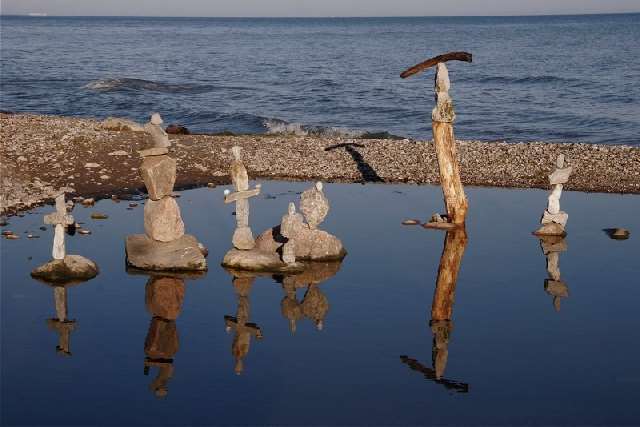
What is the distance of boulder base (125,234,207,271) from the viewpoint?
22.5 meters

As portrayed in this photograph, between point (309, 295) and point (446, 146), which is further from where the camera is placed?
point (446, 146)

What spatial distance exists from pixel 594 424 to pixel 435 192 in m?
16.5

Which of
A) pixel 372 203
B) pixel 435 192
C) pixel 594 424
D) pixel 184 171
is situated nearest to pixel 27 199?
pixel 184 171

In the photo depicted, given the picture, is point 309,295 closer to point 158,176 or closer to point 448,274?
point 448,274

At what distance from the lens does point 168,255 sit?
22.8 meters

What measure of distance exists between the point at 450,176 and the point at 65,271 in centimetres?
1090

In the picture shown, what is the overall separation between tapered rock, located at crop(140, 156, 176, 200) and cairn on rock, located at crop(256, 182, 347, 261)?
2593mm

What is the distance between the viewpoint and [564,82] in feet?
235

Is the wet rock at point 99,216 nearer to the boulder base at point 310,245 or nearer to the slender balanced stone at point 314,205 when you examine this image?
the boulder base at point 310,245

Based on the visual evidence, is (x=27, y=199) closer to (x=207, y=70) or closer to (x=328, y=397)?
(x=328, y=397)

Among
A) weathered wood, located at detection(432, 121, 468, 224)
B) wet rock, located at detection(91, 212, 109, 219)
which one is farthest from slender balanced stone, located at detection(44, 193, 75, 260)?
weathered wood, located at detection(432, 121, 468, 224)

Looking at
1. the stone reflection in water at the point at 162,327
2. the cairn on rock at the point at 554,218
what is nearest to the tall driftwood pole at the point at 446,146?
the cairn on rock at the point at 554,218

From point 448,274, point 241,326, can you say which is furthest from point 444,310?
point 241,326

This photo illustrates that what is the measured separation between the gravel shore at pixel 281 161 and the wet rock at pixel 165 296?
8675mm
